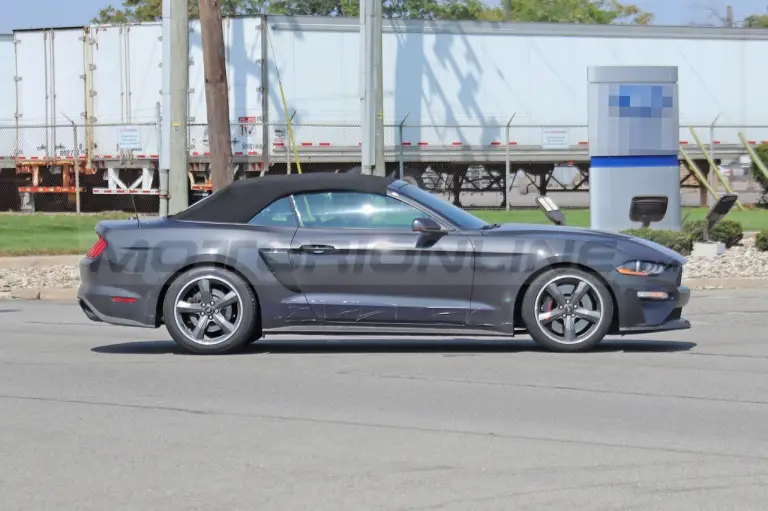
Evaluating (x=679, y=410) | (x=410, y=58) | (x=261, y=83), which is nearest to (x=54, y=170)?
(x=261, y=83)

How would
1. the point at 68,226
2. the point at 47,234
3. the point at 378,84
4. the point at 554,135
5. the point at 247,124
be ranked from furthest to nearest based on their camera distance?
the point at 554,135
the point at 247,124
the point at 68,226
the point at 47,234
the point at 378,84

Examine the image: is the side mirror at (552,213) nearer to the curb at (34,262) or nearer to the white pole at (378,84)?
the white pole at (378,84)

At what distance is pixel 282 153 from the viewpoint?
30.2 metres

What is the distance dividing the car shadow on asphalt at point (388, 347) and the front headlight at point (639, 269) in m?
0.72

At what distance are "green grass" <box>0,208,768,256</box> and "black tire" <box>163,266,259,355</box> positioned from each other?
1048cm

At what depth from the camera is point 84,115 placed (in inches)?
1224

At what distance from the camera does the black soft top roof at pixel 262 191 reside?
9.70 metres

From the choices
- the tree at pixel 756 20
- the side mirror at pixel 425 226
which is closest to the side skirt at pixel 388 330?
the side mirror at pixel 425 226

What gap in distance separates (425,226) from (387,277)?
47 cm

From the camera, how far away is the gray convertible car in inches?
368

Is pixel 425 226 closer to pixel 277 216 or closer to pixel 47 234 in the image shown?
pixel 277 216

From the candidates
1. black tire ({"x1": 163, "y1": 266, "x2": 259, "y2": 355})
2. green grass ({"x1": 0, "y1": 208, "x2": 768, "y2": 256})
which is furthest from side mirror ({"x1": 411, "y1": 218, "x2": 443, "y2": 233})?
green grass ({"x1": 0, "y1": 208, "x2": 768, "y2": 256})

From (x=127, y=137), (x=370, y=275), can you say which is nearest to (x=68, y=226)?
(x=127, y=137)

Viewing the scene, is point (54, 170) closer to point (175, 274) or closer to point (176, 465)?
point (175, 274)
